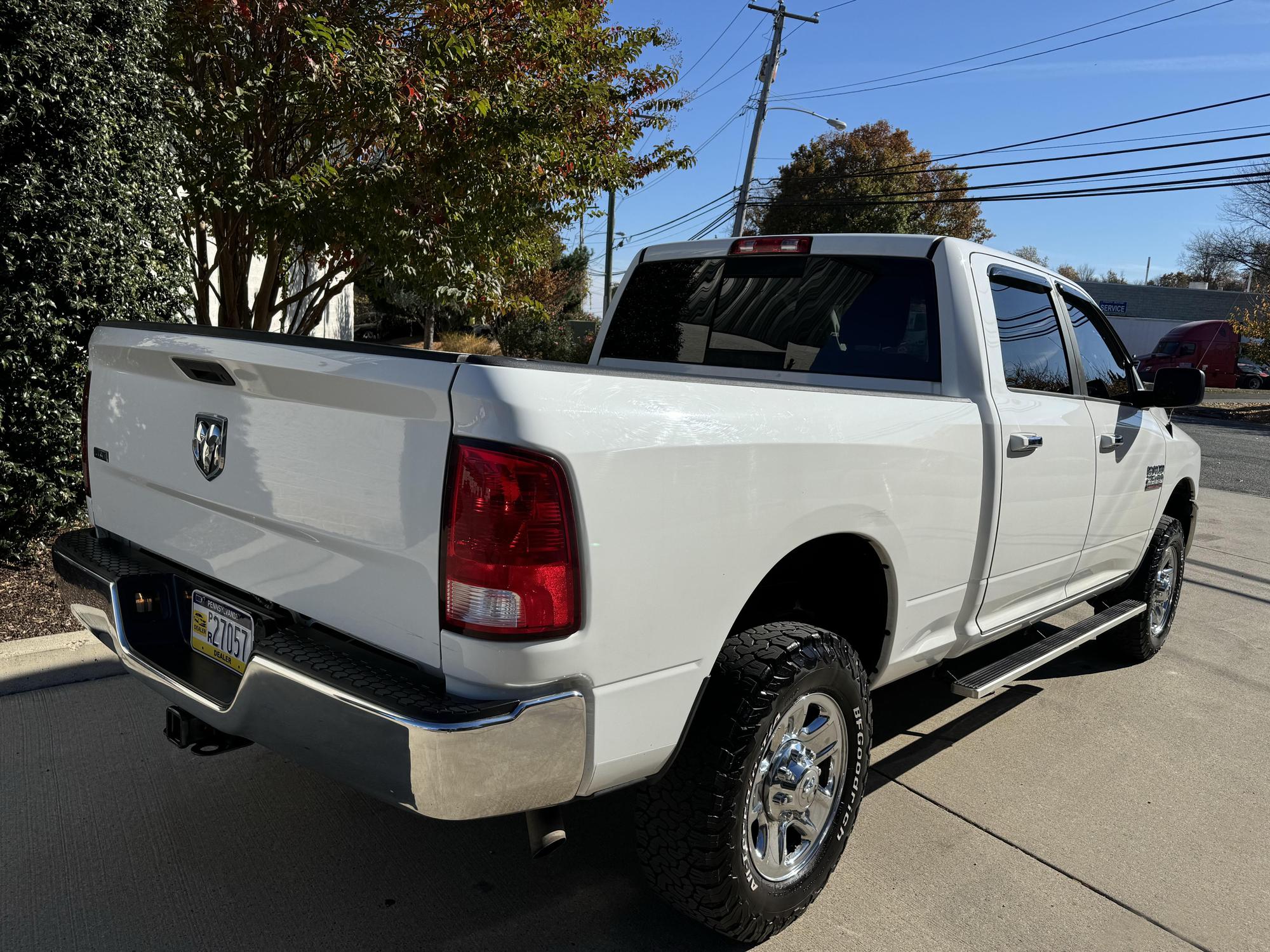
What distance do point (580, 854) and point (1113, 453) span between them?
2.89m

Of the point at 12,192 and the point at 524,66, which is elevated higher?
the point at 524,66

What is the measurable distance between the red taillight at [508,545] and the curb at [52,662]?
9.80 feet

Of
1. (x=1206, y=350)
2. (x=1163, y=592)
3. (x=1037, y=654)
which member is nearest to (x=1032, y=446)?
(x=1037, y=654)

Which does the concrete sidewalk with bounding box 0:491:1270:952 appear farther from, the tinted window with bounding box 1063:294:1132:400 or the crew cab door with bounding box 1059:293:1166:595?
the tinted window with bounding box 1063:294:1132:400

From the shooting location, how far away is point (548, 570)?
1.89m

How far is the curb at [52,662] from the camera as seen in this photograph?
402 centimetres

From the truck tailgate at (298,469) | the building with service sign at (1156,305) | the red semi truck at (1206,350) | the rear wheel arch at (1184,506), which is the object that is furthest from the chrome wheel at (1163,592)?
the building with service sign at (1156,305)

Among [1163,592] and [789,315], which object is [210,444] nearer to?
[789,315]

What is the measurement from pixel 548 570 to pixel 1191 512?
16.2 ft

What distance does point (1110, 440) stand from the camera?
4086 millimetres

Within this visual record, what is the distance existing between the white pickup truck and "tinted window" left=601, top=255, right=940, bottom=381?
0.6 inches

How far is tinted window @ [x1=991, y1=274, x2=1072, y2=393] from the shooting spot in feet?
11.8

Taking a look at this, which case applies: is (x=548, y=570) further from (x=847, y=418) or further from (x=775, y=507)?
(x=847, y=418)

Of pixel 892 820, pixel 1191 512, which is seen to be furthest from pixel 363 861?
pixel 1191 512
